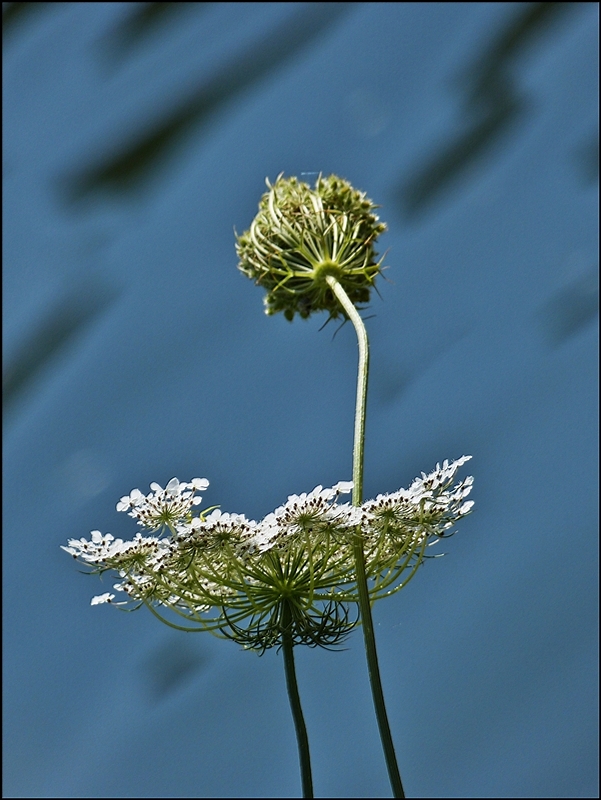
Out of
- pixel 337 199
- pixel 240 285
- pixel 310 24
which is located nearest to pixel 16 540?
pixel 240 285

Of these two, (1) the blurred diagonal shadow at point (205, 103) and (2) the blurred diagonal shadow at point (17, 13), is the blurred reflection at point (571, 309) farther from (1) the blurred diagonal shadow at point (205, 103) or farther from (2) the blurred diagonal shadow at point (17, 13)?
(2) the blurred diagonal shadow at point (17, 13)

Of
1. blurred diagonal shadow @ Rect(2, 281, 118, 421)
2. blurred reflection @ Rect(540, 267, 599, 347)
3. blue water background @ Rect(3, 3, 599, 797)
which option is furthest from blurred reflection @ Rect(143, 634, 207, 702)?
blurred reflection @ Rect(540, 267, 599, 347)

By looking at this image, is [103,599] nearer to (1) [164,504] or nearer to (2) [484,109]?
(1) [164,504]

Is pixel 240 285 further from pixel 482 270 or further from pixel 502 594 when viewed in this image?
pixel 502 594

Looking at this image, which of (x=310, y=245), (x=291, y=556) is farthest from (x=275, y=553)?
(x=310, y=245)

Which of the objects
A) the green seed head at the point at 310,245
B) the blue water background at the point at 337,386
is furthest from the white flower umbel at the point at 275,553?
the blue water background at the point at 337,386

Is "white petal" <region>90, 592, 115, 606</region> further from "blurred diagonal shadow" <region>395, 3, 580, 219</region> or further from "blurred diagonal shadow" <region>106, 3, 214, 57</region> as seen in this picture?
"blurred diagonal shadow" <region>395, 3, 580, 219</region>
